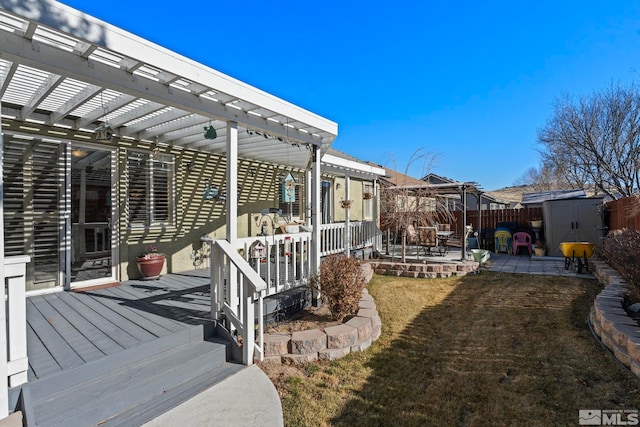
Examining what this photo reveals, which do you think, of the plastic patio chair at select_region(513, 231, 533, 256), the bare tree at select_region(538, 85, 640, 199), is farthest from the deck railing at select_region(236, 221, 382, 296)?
the bare tree at select_region(538, 85, 640, 199)

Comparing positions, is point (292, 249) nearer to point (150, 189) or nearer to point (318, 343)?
point (318, 343)

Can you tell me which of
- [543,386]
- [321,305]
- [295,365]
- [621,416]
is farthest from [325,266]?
[621,416]

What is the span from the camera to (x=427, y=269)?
835cm

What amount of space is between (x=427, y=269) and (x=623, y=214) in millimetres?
5659

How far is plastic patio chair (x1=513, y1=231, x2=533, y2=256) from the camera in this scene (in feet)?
38.5

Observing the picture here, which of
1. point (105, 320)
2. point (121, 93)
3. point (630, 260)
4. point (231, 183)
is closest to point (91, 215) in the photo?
point (105, 320)

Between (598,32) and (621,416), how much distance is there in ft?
36.3

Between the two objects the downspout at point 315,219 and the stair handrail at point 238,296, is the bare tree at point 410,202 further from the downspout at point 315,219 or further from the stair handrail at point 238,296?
the stair handrail at point 238,296

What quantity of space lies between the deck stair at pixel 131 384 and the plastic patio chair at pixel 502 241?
1204cm

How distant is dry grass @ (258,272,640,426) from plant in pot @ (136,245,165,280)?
10.9 ft

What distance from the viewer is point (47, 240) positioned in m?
4.73

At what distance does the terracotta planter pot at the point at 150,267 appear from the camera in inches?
217

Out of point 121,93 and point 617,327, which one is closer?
point 121,93

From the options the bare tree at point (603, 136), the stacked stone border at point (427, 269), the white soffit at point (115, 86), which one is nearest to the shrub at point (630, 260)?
the stacked stone border at point (427, 269)
